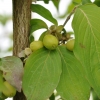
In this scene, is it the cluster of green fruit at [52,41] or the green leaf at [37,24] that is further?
the green leaf at [37,24]

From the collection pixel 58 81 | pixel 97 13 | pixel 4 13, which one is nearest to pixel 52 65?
pixel 58 81

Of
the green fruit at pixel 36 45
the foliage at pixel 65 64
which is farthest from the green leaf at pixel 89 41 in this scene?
Result: the green fruit at pixel 36 45

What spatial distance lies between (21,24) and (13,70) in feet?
0.46

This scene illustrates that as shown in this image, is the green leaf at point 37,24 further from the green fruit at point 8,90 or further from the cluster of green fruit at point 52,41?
the green fruit at point 8,90

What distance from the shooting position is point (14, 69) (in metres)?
0.69

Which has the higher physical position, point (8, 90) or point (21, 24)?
point (21, 24)

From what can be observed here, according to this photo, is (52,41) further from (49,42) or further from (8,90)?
(8,90)

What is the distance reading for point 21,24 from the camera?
0.78 metres

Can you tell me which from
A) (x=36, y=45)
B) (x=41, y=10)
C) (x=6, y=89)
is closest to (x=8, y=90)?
(x=6, y=89)

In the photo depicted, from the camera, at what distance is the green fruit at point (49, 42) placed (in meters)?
0.67

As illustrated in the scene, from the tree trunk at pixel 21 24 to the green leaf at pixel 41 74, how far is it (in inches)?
3.3

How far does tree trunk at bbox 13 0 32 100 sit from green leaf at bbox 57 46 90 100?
11 centimetres

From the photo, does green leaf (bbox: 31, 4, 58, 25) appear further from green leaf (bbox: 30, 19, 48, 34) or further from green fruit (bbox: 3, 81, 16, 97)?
green fruit (bbox: 3, 81, 16, 97)

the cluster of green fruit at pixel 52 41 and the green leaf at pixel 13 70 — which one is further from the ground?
the cluster of green fruit at pixel 52 41
